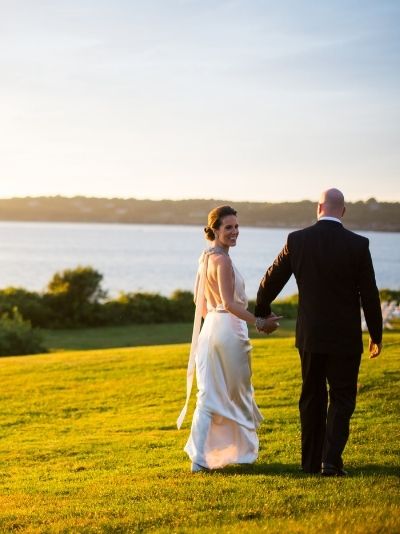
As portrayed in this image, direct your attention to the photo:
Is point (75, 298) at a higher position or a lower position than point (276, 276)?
lower

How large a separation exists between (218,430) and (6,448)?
4561mm

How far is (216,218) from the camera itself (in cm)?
860

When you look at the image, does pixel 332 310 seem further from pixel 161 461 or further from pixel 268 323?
pixel 161 461

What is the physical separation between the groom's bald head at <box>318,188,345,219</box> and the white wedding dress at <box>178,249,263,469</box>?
4.37 ft

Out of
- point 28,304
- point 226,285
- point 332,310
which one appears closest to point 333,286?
point 332,310

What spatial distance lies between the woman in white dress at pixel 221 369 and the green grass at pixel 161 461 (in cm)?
28

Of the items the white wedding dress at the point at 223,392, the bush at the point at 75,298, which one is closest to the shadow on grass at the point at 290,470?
the white wedding dress at the point at 223,392

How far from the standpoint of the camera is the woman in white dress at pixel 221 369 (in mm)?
8609

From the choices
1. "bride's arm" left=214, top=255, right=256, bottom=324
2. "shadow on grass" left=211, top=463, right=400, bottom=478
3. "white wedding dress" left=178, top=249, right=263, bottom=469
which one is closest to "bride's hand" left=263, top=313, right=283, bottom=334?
"bride's arm" left=214, top=255, right=256, bottom=324

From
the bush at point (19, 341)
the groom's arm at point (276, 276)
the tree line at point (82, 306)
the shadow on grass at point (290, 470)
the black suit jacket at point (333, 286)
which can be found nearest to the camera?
the black suit jacket at point (333, 286)

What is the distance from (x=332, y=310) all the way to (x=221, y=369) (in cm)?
162

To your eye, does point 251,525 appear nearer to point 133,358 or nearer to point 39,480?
point 39,480

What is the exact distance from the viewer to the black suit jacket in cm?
761

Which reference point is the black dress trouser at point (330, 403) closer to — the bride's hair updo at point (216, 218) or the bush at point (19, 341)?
the bride's hair updo at point (216, 218)
